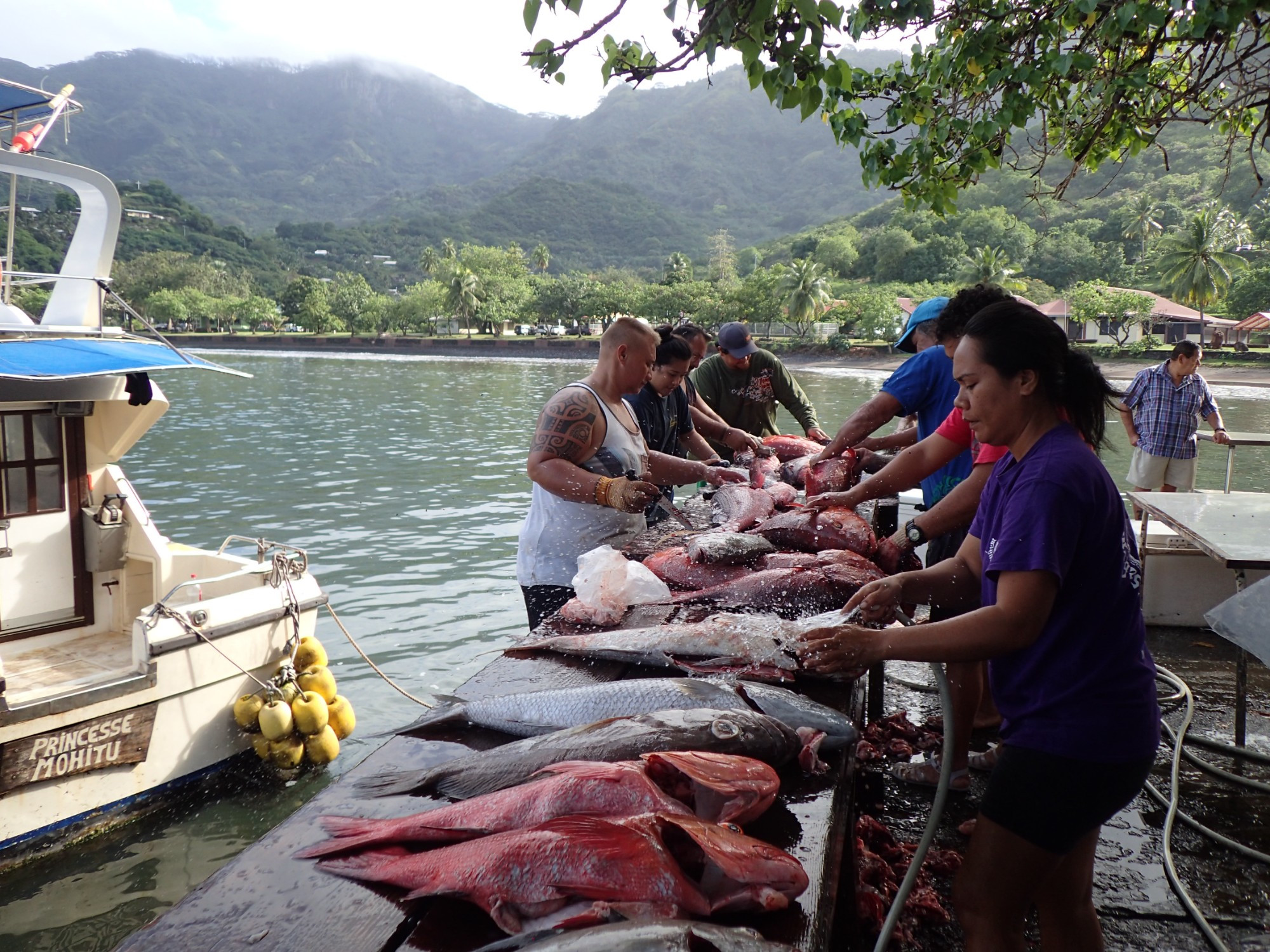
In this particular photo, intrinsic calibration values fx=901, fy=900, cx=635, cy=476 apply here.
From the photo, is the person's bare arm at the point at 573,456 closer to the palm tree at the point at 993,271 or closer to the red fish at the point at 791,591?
the red fish at the point at 791,591

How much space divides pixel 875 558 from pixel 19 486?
6.80 meters

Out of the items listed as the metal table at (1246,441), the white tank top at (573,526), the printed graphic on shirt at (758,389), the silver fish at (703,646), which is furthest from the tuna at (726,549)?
the metal table at (1246,441)

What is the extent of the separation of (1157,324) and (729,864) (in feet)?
255

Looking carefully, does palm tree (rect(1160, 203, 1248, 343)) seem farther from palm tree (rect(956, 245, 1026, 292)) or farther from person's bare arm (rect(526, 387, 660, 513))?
person's bare arm (rect(526, 387, 660, 513))

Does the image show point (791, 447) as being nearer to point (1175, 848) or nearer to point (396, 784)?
point (1175, 848)

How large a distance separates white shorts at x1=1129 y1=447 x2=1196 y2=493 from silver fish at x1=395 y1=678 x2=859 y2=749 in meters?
9.78

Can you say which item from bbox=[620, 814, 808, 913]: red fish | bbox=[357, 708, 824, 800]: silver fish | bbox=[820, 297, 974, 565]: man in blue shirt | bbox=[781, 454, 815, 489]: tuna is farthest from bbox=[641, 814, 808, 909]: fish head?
bbox=[781, 454, 815, 489]: tuna

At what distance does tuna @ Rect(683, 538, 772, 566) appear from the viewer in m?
3.71

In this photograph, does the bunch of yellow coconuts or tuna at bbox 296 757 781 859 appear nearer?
tuna at bbox 296 757 781 859

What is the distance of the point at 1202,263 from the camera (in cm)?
6169

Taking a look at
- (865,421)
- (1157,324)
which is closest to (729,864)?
(865,421)

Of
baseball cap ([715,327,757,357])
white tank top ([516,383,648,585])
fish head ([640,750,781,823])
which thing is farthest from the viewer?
baseball cap ([715,327,757,357])

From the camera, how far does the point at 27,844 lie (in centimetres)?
608

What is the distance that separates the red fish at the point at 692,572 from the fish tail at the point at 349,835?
197 centimetres
